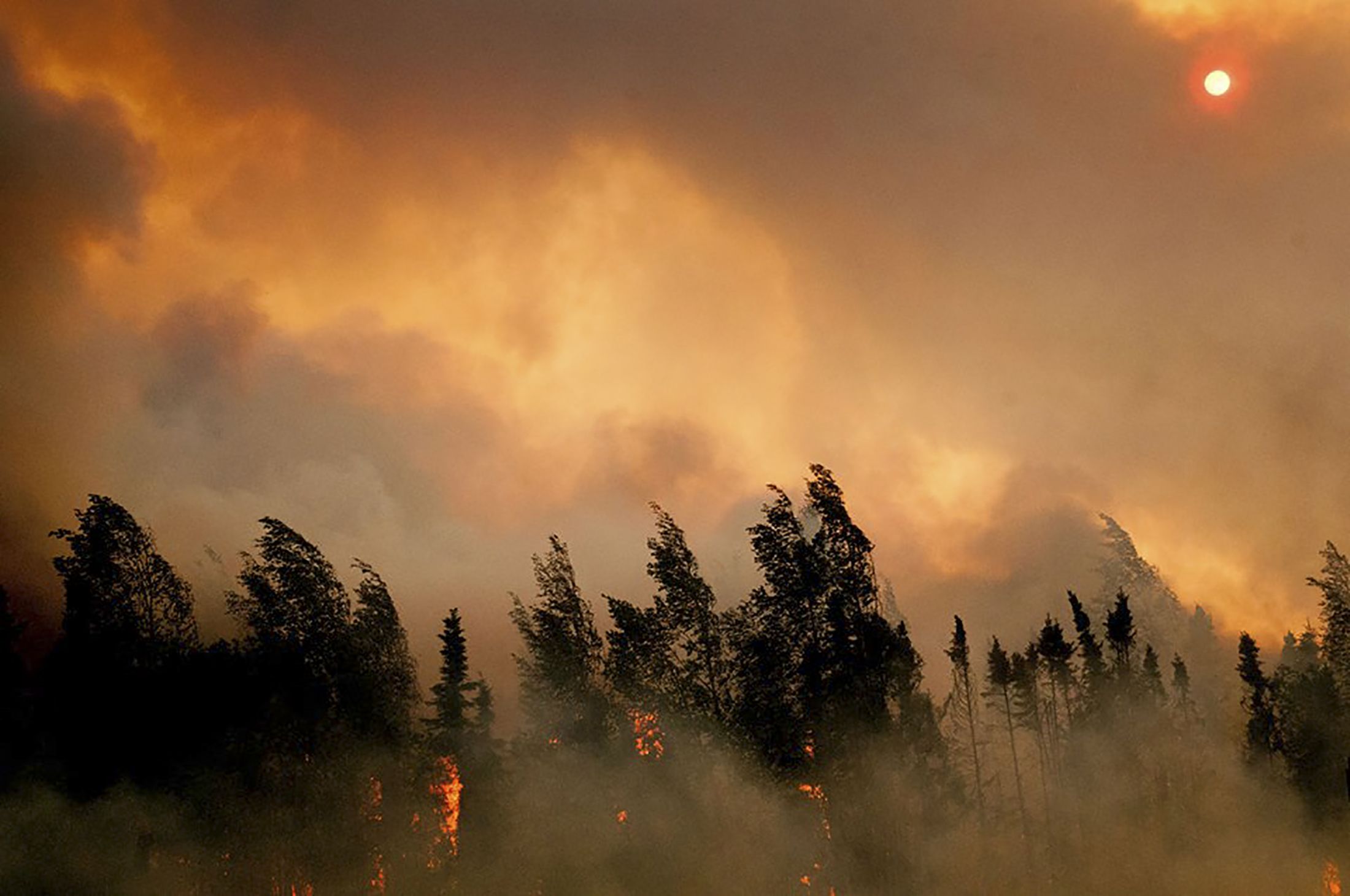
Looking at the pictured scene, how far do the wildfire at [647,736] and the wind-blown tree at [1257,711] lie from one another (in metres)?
49.9

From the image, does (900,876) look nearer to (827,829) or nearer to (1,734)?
(827,829)

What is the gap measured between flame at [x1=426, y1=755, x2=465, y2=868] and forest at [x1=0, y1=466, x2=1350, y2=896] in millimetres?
220

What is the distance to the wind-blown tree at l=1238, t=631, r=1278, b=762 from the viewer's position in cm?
6612

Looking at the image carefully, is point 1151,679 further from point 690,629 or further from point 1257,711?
point 690,629

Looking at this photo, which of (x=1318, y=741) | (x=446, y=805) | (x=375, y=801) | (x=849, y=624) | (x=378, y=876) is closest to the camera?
(x=849, y=624)

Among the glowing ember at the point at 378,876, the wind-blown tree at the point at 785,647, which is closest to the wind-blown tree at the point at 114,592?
the glowing ember at the point at 378,876

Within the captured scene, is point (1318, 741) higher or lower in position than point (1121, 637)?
lower

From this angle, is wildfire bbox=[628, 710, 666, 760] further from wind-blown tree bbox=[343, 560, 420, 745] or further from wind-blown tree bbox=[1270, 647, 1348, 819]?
wind-blown tree bbox=[1270, 647, 1348, 819]

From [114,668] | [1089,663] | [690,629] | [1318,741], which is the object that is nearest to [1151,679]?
[1089,663]

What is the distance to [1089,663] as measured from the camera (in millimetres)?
70188

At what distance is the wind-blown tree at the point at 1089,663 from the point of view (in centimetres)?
6925

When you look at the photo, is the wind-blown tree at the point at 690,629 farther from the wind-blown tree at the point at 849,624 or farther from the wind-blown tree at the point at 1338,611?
the wind-blown tree at the point at 1338,611

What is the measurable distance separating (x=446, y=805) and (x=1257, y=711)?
63.7 metres

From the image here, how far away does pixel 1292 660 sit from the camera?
97.4m
